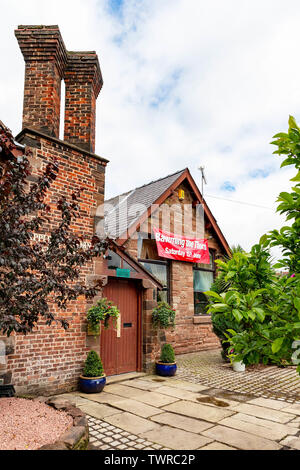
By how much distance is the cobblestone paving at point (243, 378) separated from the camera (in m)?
7.08

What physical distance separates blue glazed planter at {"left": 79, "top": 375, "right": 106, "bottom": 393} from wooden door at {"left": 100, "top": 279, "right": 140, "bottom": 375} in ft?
3.92

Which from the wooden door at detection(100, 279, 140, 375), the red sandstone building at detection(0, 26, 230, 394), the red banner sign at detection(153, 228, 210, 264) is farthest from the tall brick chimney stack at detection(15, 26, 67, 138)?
the red banner sign at detection(153, 228, 210, 264)

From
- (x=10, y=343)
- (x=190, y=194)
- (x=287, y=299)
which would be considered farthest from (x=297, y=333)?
(x=190, y=194)

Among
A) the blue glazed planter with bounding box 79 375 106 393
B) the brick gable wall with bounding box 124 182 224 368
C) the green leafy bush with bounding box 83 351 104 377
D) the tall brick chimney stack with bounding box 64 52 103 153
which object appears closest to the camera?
the blue glazed planter with bounding box 79 375 106 393

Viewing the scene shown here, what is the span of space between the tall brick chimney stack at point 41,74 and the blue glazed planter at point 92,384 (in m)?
5.23

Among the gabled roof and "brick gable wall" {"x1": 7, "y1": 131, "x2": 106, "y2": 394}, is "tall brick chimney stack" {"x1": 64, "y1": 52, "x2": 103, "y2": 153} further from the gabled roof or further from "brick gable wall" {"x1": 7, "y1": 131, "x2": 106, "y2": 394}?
the gabled roof

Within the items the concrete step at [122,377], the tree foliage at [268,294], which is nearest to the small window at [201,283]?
the concrete step at [122,377]

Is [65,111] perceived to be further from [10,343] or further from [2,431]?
[2,431]

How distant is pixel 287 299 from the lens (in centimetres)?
254

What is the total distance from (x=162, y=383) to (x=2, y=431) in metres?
4.59

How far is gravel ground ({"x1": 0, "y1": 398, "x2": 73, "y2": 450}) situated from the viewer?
349 centimetres

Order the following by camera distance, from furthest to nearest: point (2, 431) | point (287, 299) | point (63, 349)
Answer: point (63, 349), point (2, 431), point (287, 299)

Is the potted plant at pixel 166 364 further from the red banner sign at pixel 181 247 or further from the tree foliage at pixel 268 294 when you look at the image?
the tree foliage at pixel 268 294

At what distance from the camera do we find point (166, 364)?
8344mm
